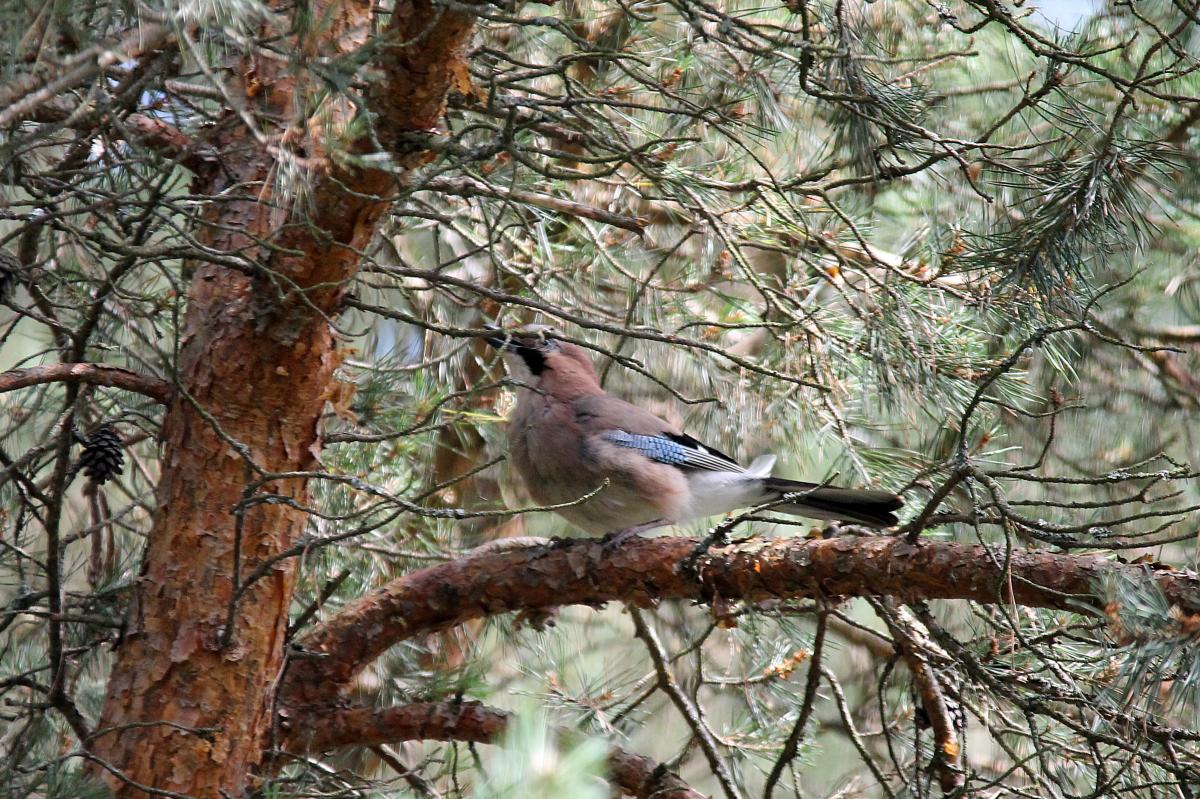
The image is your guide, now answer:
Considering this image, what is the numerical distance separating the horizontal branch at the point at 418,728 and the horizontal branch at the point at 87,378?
2.97 feet

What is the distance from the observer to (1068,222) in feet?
8.54

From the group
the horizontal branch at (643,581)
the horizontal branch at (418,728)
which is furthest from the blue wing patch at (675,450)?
the horizontal branch at (418,728)

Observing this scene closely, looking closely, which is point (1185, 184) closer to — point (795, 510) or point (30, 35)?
point (795, 510)

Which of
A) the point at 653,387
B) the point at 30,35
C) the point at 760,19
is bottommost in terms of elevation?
the point at 30,35

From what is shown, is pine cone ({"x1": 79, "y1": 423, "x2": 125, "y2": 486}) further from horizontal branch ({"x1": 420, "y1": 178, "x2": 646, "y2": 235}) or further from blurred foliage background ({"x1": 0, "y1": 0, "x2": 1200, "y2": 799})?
horizontal branch ({"x1": 420, "y1": 178, "x2": 646, "y2": 235})

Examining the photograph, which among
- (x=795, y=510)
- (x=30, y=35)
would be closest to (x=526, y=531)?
(x=795, y=510)

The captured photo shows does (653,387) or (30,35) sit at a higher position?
(653,387)

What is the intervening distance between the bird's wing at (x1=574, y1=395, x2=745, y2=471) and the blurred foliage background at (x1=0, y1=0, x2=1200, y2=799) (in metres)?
0.16

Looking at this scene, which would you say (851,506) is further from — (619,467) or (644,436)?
(644,436)

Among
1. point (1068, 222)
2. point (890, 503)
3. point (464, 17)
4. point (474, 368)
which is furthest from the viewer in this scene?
point (474, 368)

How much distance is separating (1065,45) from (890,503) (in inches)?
48.2

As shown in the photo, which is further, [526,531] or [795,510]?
[526,531]

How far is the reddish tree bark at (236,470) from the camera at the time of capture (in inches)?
99.0

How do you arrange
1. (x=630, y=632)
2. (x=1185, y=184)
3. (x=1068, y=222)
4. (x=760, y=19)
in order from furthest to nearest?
(x=630, y=632) → (x=760, y=19) → (x=1185, y=184) → (x=1068, y=222)
